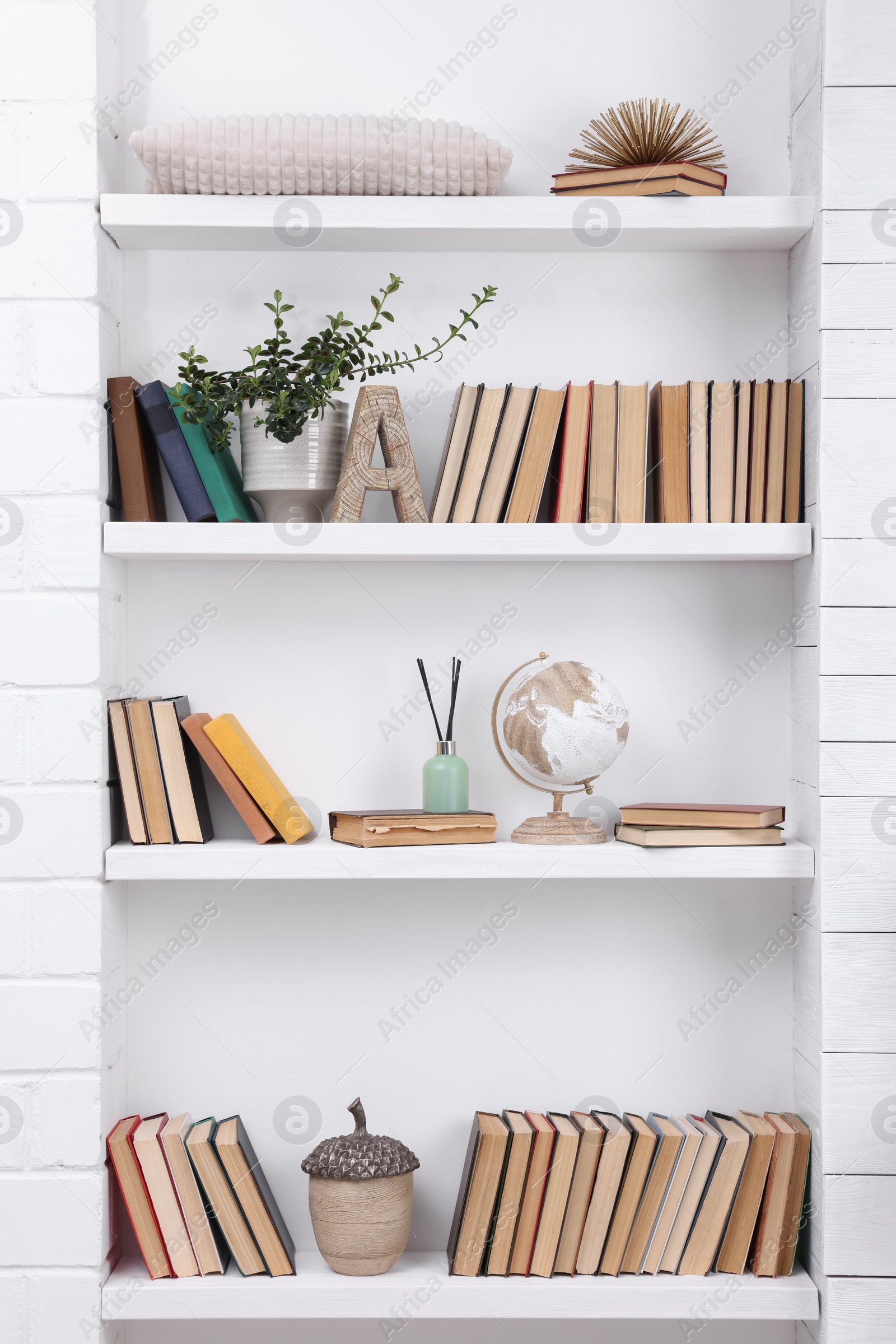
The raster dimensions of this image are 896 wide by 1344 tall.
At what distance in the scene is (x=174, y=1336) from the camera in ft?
5.15

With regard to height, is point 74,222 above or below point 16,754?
above

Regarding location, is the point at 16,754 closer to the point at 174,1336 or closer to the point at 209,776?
the point at 209,776

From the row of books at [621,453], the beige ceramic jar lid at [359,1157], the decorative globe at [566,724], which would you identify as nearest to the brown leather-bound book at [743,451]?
the row of books at [621,453]

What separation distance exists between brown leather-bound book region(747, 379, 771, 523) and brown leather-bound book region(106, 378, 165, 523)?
2.96 ft

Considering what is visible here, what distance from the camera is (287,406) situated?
1.46m

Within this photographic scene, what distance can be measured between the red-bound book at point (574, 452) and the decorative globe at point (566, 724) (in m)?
0.23

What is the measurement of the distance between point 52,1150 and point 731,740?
1181 millimetres

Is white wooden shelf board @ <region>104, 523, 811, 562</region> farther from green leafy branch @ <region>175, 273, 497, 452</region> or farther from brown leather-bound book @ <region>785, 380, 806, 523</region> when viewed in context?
green leafy branch @ <region>175, 273, 497, 452</region>

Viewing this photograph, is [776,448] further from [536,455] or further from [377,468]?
[377,468]

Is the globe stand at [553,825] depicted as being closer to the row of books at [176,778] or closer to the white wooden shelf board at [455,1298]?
the row of books at [176,778]

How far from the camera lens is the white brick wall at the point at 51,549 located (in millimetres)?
1457

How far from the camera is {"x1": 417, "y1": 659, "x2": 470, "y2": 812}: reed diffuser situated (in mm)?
1518

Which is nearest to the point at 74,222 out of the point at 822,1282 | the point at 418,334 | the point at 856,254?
the point at 418,334

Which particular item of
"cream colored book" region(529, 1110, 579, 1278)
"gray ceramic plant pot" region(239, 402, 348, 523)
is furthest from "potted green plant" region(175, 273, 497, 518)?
"cream colored book" region(529, 1110, 579, 1278)
